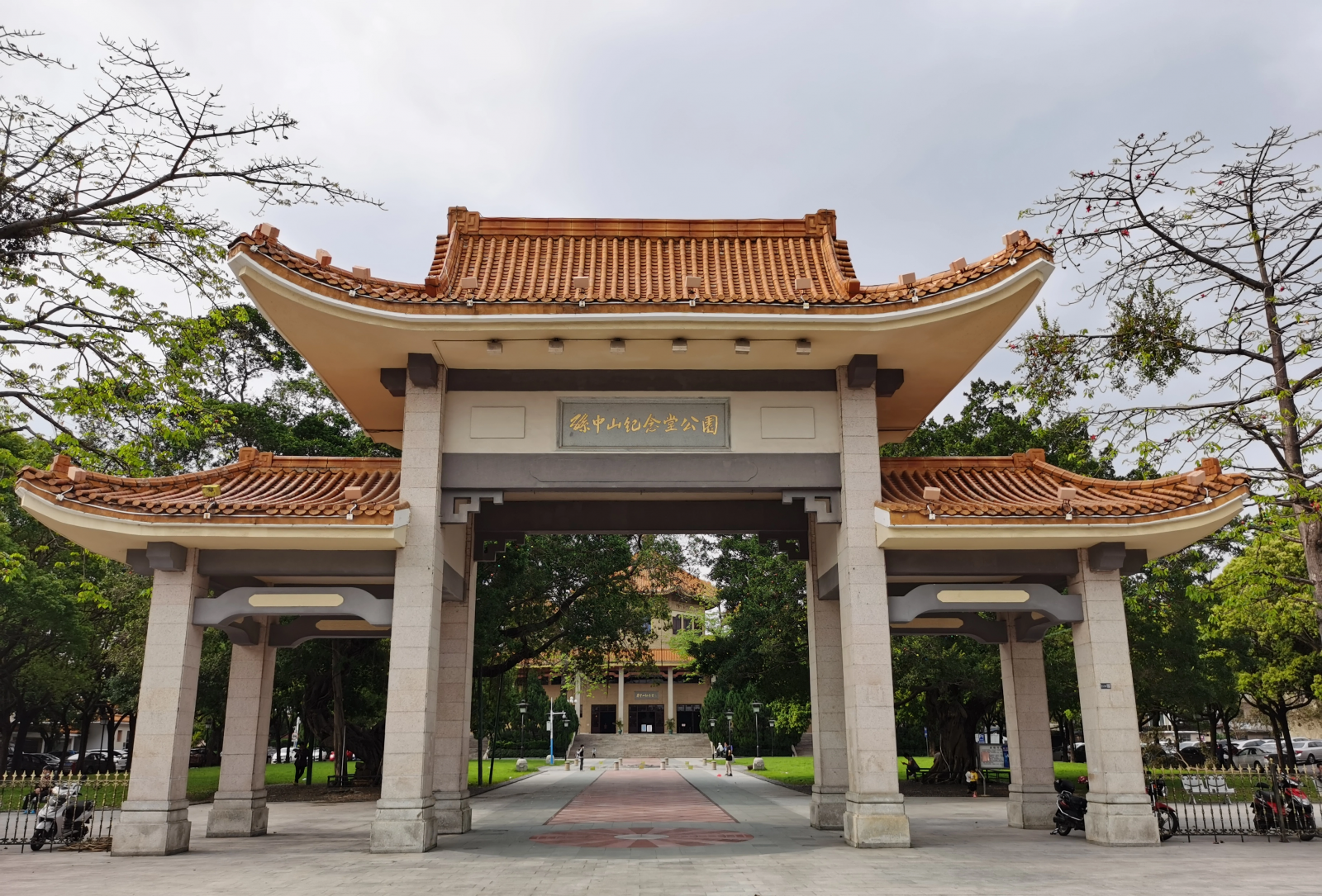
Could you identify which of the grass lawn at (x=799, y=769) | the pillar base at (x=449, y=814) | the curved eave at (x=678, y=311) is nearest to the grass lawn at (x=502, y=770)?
the grass lawn at (x=799, y=769)

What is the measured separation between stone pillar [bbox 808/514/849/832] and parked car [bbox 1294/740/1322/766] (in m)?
34.4

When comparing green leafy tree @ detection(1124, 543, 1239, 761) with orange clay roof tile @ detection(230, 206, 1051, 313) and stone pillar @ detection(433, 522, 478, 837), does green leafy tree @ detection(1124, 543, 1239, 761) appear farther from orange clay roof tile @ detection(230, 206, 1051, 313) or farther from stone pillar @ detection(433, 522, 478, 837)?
stone pillar @ detection(433, 522, 478, 837)

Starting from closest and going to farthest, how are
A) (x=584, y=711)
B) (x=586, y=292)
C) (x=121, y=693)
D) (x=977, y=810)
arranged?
(x=586, y=292) < (x=977, y=810) < (x=121, y=693) < (x=584, y=711)

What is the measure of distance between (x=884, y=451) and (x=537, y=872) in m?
17.6

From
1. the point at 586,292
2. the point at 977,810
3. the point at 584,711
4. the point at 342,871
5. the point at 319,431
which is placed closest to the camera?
the point at 342,871

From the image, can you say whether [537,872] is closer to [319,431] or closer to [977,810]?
[977,810]

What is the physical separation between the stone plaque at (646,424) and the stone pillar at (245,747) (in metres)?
6.02

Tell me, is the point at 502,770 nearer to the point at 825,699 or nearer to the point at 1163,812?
the point at 825,699

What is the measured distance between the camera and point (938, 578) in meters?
13.0

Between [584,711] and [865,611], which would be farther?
[584,711]

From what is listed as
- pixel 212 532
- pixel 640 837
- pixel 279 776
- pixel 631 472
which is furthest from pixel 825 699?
pixel 279 776

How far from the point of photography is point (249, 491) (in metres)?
11.7

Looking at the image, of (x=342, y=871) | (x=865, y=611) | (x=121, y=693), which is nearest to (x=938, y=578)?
(x=865, y=611)

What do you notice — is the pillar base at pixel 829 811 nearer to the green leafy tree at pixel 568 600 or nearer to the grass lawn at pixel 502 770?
the green leafy tree at pixel 568 600
